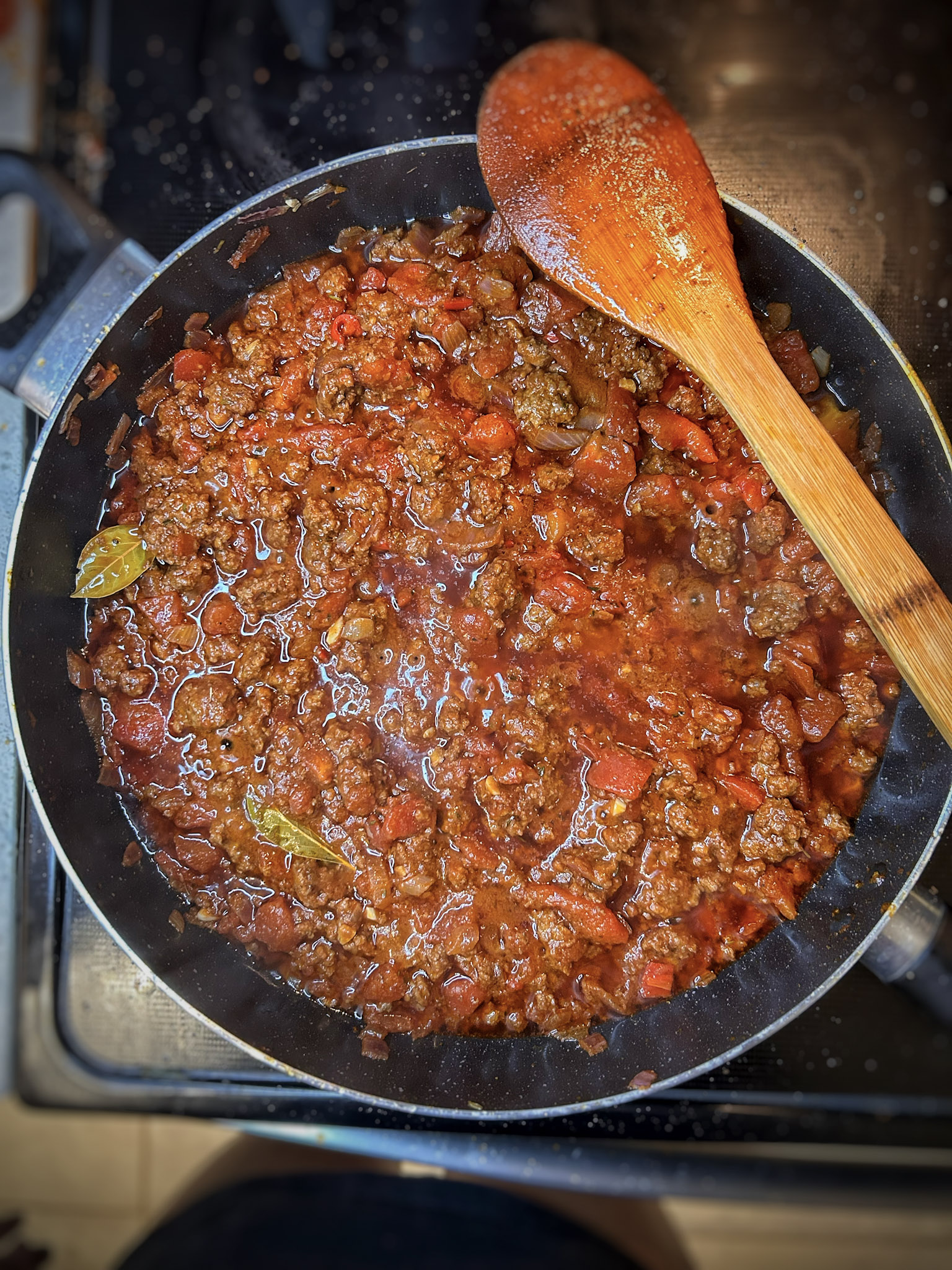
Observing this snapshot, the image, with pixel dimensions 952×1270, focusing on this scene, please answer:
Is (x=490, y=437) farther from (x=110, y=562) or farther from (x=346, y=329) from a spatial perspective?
(x=110, y=562)

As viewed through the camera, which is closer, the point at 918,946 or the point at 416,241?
the point at 918,946

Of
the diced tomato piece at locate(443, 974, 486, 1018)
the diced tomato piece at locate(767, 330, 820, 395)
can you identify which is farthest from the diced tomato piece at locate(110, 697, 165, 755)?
the diced tomato piece at locate(767, 330, 820, 395)

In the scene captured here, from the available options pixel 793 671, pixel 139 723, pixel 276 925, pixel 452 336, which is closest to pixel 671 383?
pixel 452 336

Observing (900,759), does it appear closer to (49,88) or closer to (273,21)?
(273,21)

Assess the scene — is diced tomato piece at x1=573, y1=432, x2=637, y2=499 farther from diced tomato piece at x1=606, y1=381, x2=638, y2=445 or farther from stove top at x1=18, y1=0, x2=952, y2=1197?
stove top at x1=18, y1=0, x2=952, y2=1197

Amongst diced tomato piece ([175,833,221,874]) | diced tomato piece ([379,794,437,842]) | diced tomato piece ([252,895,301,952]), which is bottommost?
diced tomato piece ([252,895,301,952])

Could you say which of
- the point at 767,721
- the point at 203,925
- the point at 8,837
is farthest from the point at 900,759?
the point at 8,837
